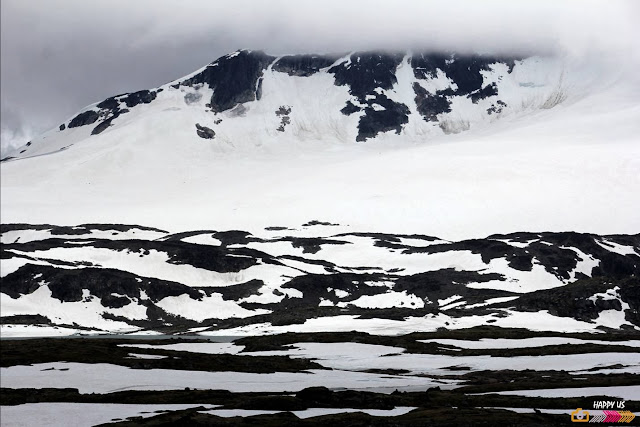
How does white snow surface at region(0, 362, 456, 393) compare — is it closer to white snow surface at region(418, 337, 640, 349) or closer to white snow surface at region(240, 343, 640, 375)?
white snow surface at region(240, 343, 640, 375)

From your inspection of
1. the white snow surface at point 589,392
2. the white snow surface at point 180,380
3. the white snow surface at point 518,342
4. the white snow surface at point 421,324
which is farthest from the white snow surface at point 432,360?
the white snow surface at point 421,324

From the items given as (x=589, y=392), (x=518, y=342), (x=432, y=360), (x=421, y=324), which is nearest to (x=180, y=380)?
(x=432, y=360)

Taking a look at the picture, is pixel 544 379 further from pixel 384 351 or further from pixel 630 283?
A: pixel 630 283

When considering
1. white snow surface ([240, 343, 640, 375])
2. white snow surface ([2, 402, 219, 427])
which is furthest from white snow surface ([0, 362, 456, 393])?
white snow surface ([2, 402, 219, 427])

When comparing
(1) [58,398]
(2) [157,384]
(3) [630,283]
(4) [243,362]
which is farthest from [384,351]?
(3) [630,283]

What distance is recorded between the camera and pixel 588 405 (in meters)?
67.6

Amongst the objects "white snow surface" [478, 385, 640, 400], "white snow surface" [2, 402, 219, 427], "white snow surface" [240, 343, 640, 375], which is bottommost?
"white snow surface" [240, 343, 640, 375]

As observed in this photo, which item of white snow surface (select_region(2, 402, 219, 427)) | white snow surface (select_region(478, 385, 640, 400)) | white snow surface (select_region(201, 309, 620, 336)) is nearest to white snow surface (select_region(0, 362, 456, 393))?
white snow surface (select_region(2, 402, 219, 427))

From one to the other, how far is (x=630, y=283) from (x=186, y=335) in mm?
95341

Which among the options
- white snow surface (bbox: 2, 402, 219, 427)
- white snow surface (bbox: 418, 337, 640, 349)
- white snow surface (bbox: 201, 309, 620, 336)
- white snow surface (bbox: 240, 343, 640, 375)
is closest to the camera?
white snow surface (bbox: 2, 402, 219, 427)

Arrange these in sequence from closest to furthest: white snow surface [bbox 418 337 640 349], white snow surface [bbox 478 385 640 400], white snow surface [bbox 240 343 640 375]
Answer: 1. white snow surface [bbox 478 385 640 400]
2. white snow surface [bbox 240 343 640 375]
3. white snow surface [bbox 418 337 640 349]

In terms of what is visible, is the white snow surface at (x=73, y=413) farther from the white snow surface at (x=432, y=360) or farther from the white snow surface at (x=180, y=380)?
the white snow surface at (x=432, y=360)

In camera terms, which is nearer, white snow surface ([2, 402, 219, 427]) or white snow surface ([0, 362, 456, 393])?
white snow surface ([2, 402, 219, 427])

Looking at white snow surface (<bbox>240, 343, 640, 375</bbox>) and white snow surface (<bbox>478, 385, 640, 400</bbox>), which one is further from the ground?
white snow surface (<bbox>478, 385, 640, 400</bbox>)
